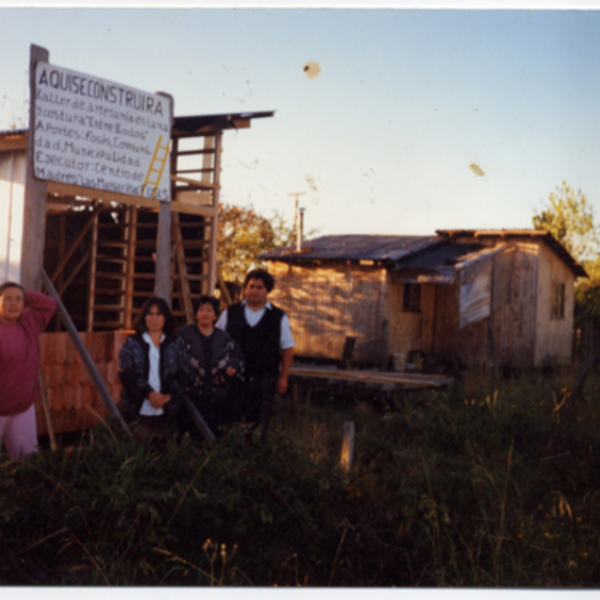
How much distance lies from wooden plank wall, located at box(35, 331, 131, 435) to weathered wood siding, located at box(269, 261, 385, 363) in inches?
455

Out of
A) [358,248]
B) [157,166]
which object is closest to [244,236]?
[358,248]

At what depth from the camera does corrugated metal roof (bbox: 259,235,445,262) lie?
60.7 feet

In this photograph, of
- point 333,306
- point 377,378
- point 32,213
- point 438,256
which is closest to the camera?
point 32,213

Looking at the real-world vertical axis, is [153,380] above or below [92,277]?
below

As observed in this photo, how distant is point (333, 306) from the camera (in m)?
18.9

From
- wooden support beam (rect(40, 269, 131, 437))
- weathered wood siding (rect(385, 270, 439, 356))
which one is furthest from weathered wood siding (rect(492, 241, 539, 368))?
wooden support beam (rect(40, 269, 131, 437))

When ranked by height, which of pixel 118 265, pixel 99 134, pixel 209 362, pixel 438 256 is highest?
pixel 438 256

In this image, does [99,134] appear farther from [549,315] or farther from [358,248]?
[549,315]

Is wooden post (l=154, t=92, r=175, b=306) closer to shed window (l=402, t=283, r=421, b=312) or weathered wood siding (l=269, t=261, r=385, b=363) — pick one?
weathered wood siding (l=269, t=261, r=385, b=363)

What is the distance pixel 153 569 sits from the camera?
393 centimetres

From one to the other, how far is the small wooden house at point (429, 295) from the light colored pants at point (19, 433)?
13.7 m

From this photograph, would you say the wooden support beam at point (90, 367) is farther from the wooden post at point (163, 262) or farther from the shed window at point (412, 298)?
the shed window at point (412, 298)

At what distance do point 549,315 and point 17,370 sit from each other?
18629 millimetres

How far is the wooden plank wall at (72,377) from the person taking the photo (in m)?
6.65
